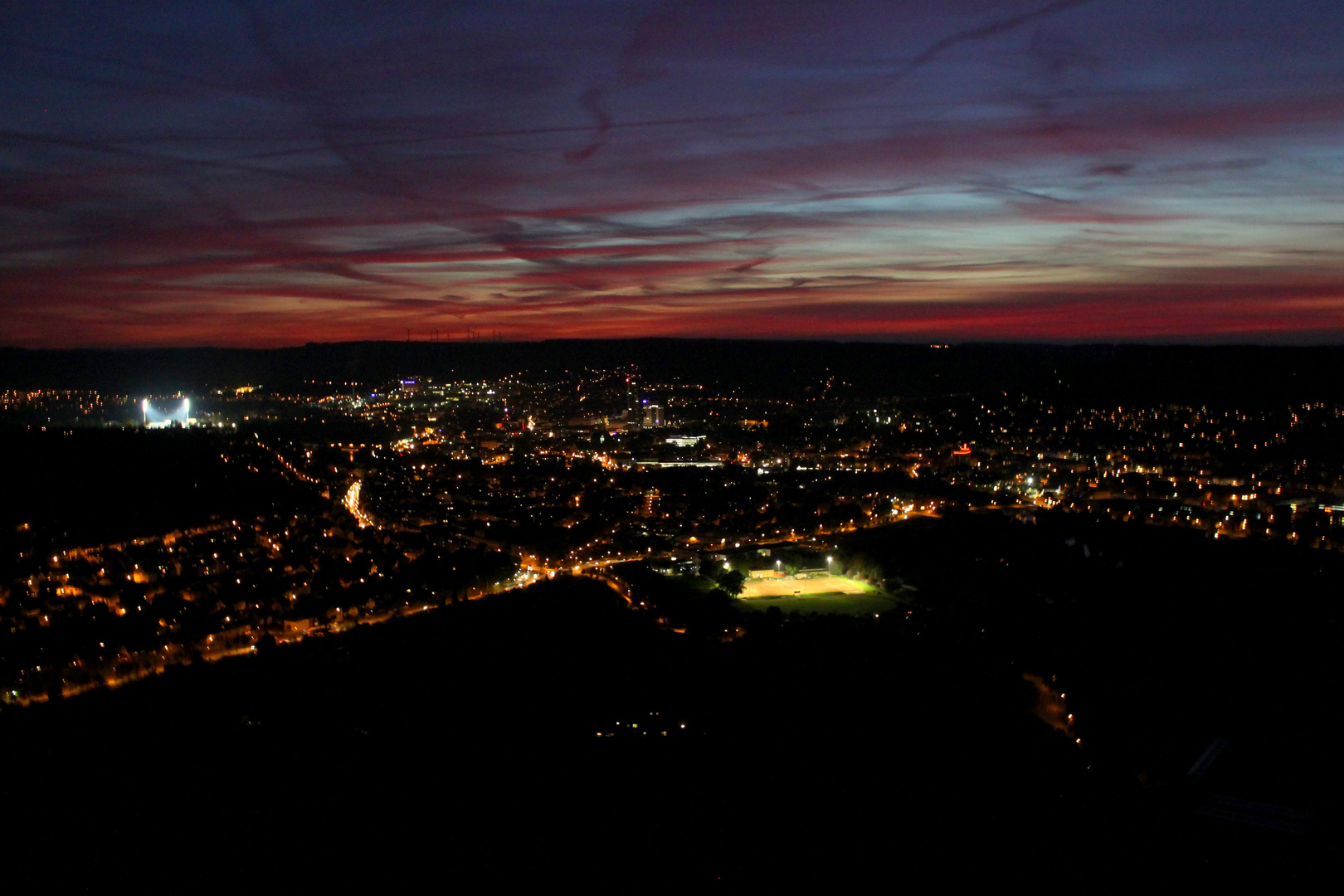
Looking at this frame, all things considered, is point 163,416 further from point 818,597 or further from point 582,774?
point 582,774

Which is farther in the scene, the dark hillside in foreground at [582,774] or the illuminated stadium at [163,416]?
the illuminated stadium at [163,416]

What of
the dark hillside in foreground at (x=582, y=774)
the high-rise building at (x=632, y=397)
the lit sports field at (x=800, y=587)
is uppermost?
the high-rise building at (x=632, y=397)

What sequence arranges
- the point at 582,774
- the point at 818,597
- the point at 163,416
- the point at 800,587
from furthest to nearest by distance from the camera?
1. the point at 163,416
2. the point at 800,587
3. the point at 818,597
4. the point at 582,774

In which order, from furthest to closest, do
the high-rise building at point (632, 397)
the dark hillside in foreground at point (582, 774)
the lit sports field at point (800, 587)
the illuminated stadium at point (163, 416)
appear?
the high-rise building at point (632, 397)
the illuminated stadium at point (163, 416)
the lit sports field at point (800, 587)
the dark hillside in foreground at point (582, 774)

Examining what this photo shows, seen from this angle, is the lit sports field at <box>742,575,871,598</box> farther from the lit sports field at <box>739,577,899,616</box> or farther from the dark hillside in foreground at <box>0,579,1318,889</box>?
the dark hillside in foreground at <box>0,579,1318,889</box>

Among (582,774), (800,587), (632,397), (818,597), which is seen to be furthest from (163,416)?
(582,774)

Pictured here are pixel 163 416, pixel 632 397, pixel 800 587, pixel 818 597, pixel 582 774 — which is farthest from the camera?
pixel 632 397

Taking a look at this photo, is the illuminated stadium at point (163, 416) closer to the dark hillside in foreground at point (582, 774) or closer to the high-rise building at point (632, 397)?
the high-rise building at point (632, 397)

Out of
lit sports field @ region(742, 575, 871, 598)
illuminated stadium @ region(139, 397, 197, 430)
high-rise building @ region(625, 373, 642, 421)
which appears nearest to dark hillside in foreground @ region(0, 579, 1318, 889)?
lit sports field @ region(742, 575, 871, 598)

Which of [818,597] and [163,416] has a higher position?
[163,416]

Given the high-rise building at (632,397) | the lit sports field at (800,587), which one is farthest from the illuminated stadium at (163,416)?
the lit sports field at (800,587)

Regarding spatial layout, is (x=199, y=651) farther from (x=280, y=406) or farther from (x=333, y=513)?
(x=280, y=406)
